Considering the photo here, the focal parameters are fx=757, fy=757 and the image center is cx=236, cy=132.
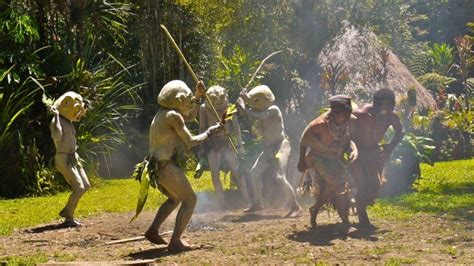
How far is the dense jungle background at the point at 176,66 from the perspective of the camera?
45.9 feet

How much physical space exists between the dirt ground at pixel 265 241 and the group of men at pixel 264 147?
32 cm

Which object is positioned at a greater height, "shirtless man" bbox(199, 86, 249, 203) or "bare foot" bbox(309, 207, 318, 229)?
"shirtless man" bbox(199, 86, 249, 203)

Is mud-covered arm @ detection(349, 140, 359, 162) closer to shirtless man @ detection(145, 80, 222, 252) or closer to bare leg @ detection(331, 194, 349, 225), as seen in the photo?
bare leg @ detection(331, 194, 349, 225)

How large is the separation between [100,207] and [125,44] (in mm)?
7413

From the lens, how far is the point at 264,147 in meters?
10.3

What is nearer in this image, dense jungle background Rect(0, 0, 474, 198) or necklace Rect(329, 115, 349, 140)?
necklace Rect(329, 115, 349, 140)

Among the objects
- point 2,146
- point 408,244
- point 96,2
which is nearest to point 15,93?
point 2,146

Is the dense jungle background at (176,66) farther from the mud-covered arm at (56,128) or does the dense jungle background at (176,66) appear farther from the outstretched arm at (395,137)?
the mud-covered arm at (56,128)

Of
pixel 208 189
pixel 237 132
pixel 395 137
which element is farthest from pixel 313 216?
pixel 208 189

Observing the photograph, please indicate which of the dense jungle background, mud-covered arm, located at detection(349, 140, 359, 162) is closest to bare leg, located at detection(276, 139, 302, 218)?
mud-covered arm, located at detection(349, 140, 359, 162)

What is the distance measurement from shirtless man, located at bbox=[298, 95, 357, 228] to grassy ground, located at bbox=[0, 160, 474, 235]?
1.49 m

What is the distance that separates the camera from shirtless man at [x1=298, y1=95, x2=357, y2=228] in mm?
7668

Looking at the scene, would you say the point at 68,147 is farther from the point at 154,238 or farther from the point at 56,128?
the point at 154,238

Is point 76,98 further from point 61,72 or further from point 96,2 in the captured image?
point 96,2
